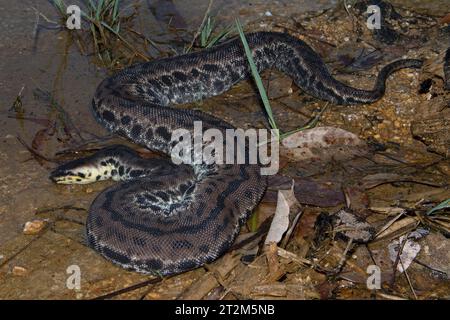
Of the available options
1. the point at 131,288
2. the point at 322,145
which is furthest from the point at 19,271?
→ the point at 322,145

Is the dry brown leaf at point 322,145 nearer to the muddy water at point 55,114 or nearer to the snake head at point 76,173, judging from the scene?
the muddy water at point 55,114

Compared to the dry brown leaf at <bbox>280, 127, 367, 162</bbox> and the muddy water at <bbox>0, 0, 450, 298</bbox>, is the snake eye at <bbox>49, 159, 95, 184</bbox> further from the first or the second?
the dry brown leaf at <bbox>280, 127, 367, 162</bbox>

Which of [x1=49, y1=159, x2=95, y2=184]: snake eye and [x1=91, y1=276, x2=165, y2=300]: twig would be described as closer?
[x1=91, y1=276, x2=165, y2=300]: twig

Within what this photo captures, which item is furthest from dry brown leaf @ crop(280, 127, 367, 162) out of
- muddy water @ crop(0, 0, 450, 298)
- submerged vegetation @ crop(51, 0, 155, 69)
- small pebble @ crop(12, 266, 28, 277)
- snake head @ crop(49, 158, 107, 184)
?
small pebble @ crop(12, 266, 28, 277)

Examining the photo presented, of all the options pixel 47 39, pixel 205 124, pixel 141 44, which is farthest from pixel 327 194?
pixel 47 39

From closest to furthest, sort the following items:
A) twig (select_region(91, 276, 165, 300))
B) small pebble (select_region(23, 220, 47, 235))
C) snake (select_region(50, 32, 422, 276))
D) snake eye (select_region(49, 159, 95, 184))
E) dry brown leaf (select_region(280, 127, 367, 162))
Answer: twig (select_region(91, 276, 165, 300)) < snake (select_region(50, 32, 422, 276)) < small pebble (select_region(23, 220, 47, 235)) < snake eye (select_region(49, 159, 95, 184)) < dry brown leaf (select_region(280, 127, 367, 162))

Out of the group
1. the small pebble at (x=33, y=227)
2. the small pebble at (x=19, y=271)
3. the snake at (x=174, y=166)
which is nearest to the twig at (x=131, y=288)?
the snake at (x=174, y=166)

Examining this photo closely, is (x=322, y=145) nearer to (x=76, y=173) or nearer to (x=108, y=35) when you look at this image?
(x=76, y=173)

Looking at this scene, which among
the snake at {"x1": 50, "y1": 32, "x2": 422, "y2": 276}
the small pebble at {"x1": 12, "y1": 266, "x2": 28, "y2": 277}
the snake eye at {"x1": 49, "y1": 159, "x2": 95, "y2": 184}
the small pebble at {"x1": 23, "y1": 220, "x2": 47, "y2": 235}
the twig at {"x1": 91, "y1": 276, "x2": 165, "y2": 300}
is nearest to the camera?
the twig at {"x1": 91, "y1": 276, "x2": 165, "y2": 300}
